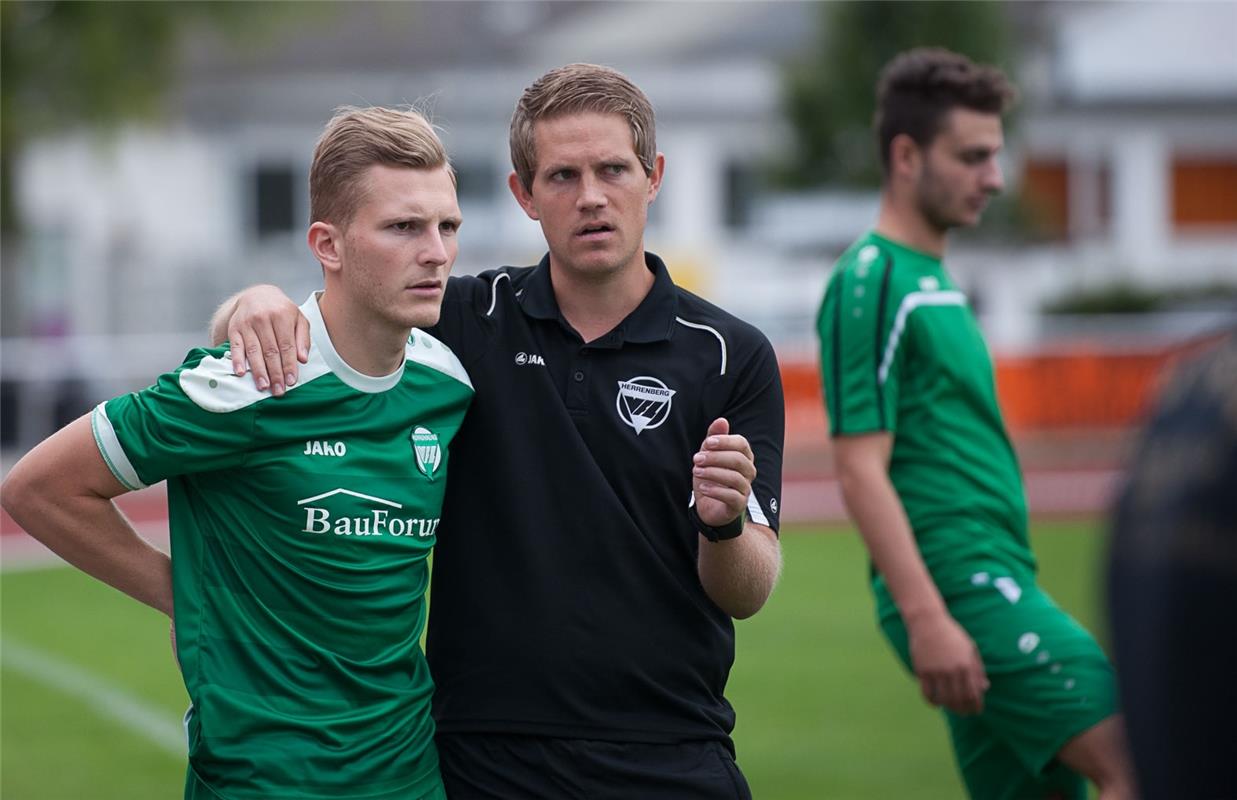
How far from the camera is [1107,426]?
68.5 feet

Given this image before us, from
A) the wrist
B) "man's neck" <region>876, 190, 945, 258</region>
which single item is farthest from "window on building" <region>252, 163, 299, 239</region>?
the wrist

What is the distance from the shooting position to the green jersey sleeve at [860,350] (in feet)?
15.3

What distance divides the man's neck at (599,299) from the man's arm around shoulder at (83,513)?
3.13ft

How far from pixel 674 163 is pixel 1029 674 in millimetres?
28030

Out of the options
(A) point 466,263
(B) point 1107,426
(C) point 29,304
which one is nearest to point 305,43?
(A) point 466,263

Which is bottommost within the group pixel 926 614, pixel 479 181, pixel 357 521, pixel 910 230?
pixel 926 614

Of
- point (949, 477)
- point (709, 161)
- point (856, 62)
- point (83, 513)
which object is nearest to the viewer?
point (83, 513)

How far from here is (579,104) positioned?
11.5 feet

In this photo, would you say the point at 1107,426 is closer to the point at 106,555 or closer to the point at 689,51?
the point at 689,51

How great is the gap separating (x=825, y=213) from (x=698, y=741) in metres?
24.8

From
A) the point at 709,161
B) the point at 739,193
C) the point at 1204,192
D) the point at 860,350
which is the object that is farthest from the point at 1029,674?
the point at 1204,192

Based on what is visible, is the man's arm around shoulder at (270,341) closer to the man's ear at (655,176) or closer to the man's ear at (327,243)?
the man's ear at (327,243)

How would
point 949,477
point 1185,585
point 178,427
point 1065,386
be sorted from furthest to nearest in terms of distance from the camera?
point 1065,386 < point 949,477 < point 178,427 < point 1185,585

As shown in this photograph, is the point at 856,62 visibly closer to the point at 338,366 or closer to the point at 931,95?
the point at 931,95
